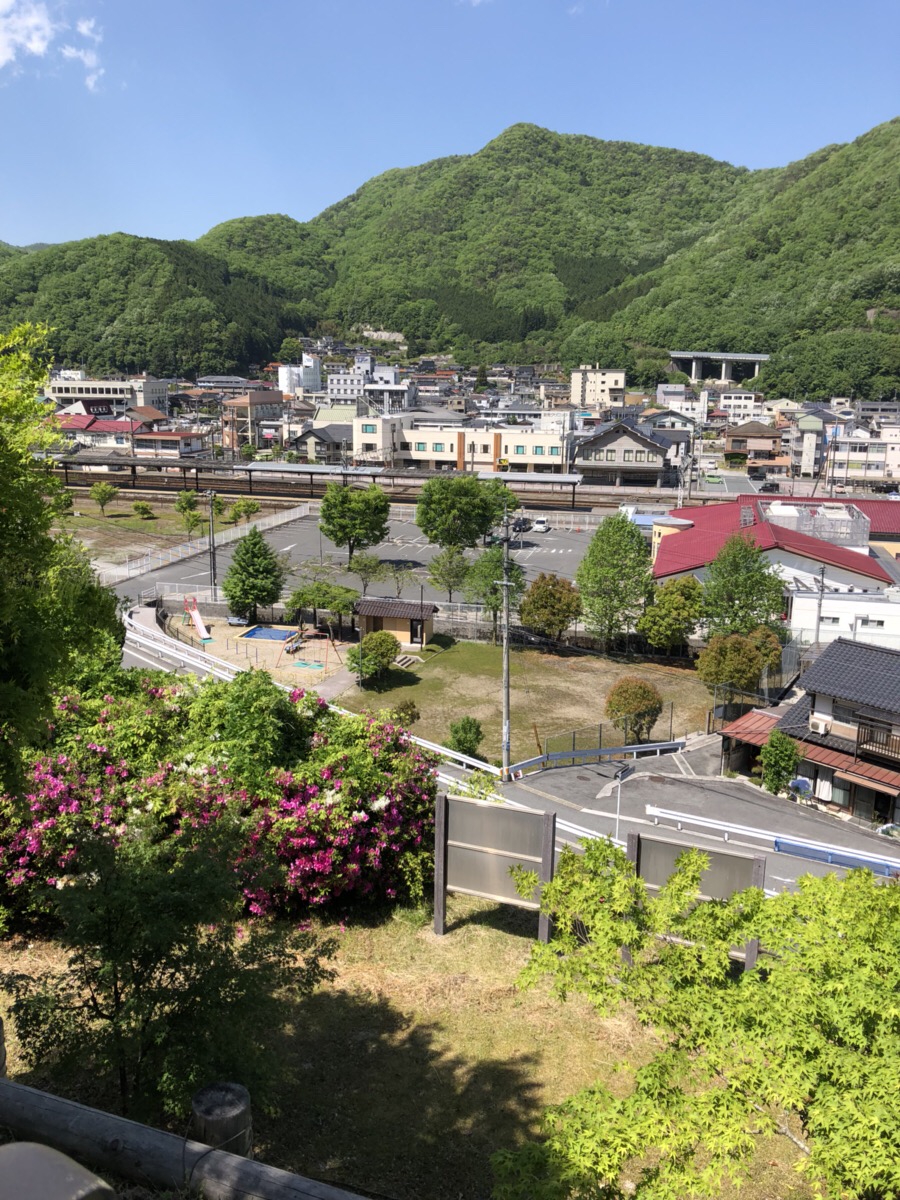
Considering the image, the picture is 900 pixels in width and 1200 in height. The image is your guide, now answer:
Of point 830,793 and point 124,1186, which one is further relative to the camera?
point 830,793

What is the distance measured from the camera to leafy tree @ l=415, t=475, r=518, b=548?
146ft

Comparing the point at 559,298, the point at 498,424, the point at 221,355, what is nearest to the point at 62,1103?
the point at 498,424

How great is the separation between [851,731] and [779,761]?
71.8 inches

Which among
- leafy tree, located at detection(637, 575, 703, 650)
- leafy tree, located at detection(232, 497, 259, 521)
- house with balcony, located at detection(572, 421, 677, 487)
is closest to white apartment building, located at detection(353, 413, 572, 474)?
house with balcony, located at detection(572, 421, 677, 487)

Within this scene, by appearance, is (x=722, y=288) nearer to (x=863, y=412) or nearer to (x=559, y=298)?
(x=559, y=298)

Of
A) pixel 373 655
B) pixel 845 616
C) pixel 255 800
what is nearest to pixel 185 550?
pixel 373 655

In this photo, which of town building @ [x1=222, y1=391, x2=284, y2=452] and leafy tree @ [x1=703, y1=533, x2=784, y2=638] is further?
town building @ [x1=222, y1=391, x2=284, y2=452]

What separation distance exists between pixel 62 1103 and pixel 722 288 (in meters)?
182

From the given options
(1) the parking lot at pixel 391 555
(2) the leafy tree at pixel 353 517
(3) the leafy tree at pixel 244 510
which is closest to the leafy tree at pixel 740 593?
(1) the parking lot at pixel 391 555

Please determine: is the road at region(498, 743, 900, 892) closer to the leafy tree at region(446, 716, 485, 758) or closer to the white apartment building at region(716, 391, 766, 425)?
the leafy tree at region(446, 716, 485, 758)

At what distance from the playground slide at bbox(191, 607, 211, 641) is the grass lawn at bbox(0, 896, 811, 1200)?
76.9ft

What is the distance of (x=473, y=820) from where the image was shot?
1128cm

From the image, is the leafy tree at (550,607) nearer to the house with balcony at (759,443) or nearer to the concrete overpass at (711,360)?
the house with balcony at (759,443)

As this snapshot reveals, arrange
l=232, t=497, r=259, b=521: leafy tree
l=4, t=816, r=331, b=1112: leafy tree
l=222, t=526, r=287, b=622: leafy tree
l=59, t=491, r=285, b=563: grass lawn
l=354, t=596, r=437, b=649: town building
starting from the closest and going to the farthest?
l=4, t=816, r=331, b=1112: leafy tree
l=354, t=596, r=437, b=649: town building
l=222, t=526, r=287, b=622: leafy tree
l=59, t=491, r=285, b=563: grass lawn
l=232, t=497, r=259, b=521: leafy tree
